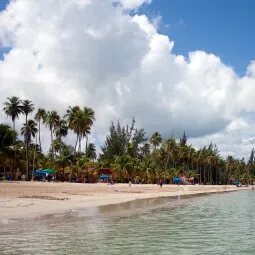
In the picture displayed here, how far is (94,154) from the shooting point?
5246 inches

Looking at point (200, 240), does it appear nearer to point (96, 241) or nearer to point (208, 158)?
point (96, 241)

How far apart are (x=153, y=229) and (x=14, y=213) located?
303 inches

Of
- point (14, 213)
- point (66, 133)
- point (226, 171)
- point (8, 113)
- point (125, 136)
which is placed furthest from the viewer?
point (226, 171)

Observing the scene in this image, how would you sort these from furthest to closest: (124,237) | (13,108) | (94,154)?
(94,154) < (13,108) < (124,237)

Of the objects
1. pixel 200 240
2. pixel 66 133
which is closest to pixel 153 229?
pixel 200 240

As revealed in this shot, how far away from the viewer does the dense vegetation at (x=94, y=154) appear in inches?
3388

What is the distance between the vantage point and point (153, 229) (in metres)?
18.5

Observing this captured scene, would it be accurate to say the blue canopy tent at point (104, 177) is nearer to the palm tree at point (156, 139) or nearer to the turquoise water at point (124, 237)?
the palm tree at point (156, 139)

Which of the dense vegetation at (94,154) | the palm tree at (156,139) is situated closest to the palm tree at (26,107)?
the dense vegetation at (94,154)

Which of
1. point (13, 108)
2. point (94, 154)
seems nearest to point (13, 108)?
point (13, 108)

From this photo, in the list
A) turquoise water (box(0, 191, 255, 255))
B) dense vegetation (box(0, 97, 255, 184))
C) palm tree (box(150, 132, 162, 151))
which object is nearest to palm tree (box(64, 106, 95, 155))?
dense vegetation (box(0, 97, 255, 184))

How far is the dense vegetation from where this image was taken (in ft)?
282

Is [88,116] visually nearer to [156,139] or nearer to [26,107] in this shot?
[26,107]

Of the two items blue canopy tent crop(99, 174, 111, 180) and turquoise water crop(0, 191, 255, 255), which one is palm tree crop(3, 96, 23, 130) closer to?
blue canopy tent crop(99, 174, 111, 180)
